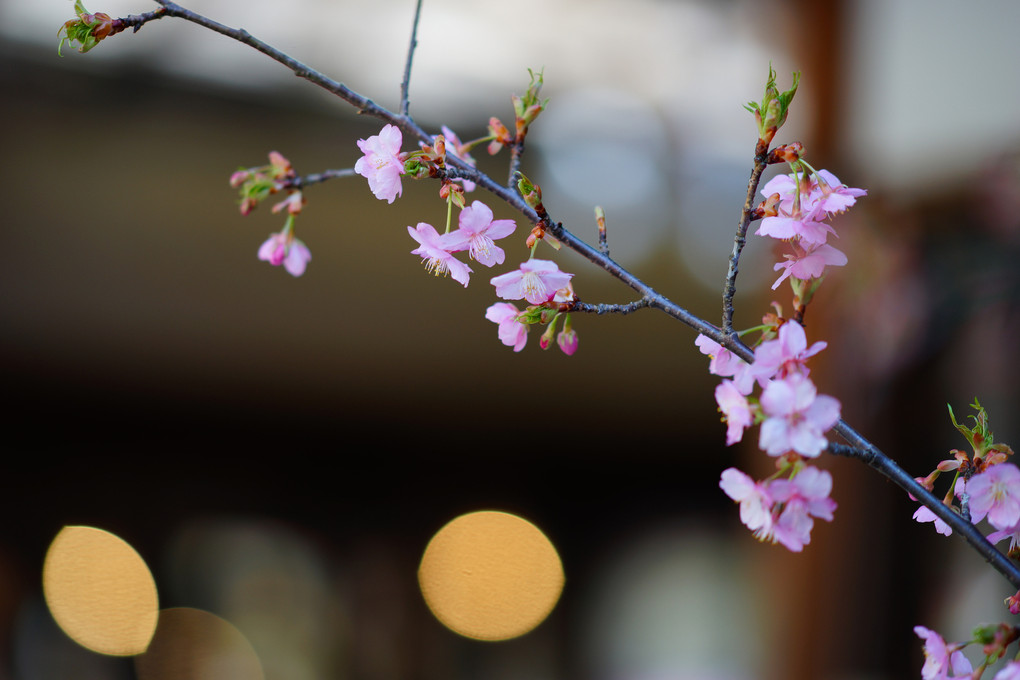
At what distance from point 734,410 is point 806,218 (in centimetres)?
12

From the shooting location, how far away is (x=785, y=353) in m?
0.36

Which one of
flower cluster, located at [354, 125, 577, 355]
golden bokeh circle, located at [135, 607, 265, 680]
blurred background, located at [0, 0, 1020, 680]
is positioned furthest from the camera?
golden bokeh circle, located at [135, 607, 265, 680]

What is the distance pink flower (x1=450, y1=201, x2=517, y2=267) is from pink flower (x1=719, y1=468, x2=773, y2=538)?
17cm

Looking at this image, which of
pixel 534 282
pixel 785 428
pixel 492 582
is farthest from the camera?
pixel 492 582

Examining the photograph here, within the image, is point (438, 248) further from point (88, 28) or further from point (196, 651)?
point (196, 651)

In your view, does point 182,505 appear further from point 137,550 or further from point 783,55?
point 783,55

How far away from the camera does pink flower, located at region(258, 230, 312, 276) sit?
511mm

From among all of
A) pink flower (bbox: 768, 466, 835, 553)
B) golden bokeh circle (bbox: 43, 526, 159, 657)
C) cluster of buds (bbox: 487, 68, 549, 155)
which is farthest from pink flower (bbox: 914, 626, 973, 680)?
golden bokeh circle (bbox: 43, 526, 159, 657)

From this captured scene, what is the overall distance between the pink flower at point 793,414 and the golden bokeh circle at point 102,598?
102 inches

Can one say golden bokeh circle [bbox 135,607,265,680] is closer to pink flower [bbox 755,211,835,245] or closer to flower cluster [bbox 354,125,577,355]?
flower cluster [bbox 354,125,577,355]

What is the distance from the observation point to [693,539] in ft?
14.7

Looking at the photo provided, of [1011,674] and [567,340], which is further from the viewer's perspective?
[567,340]

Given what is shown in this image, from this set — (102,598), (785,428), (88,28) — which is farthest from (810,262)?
(102,598)

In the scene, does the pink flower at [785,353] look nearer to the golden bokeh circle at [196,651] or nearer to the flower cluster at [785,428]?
the flower cluster at [785,428]
